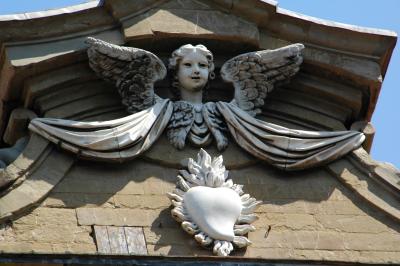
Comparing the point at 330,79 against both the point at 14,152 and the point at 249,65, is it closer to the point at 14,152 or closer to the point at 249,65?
the point at 249,65

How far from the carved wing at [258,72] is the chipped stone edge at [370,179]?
3.43 feet

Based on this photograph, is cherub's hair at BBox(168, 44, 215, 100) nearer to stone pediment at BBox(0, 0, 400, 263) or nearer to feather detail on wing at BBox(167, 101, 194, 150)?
stone pediment at BBox(0, 0, 400, 263)

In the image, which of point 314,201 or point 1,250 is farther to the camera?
point 314,201

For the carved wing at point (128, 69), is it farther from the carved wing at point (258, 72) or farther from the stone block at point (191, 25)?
the carved wing at point (258, 72)

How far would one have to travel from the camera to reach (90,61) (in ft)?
95.7

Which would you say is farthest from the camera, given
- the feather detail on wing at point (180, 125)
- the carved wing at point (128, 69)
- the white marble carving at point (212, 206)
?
the carved wing at point (128, 69)

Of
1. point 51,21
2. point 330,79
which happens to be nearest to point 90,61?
point 51,21

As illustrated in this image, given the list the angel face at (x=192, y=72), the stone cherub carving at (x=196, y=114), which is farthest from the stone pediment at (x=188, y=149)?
the angel face at (x=192, y=72)

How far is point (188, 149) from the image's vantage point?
29078 mm

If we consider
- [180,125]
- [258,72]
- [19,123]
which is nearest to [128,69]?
[180,125]

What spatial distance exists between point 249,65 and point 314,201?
64.3 inches

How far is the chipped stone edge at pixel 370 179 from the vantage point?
29078 mm

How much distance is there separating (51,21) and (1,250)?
3039 mm

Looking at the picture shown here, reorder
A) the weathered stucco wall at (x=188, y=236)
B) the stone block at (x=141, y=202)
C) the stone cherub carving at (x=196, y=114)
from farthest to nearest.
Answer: the stone cherub carving at (x=196, y=114) → the stone block at (x=141, y=202) → the weathered stucco wall at (x=188, y=236)
